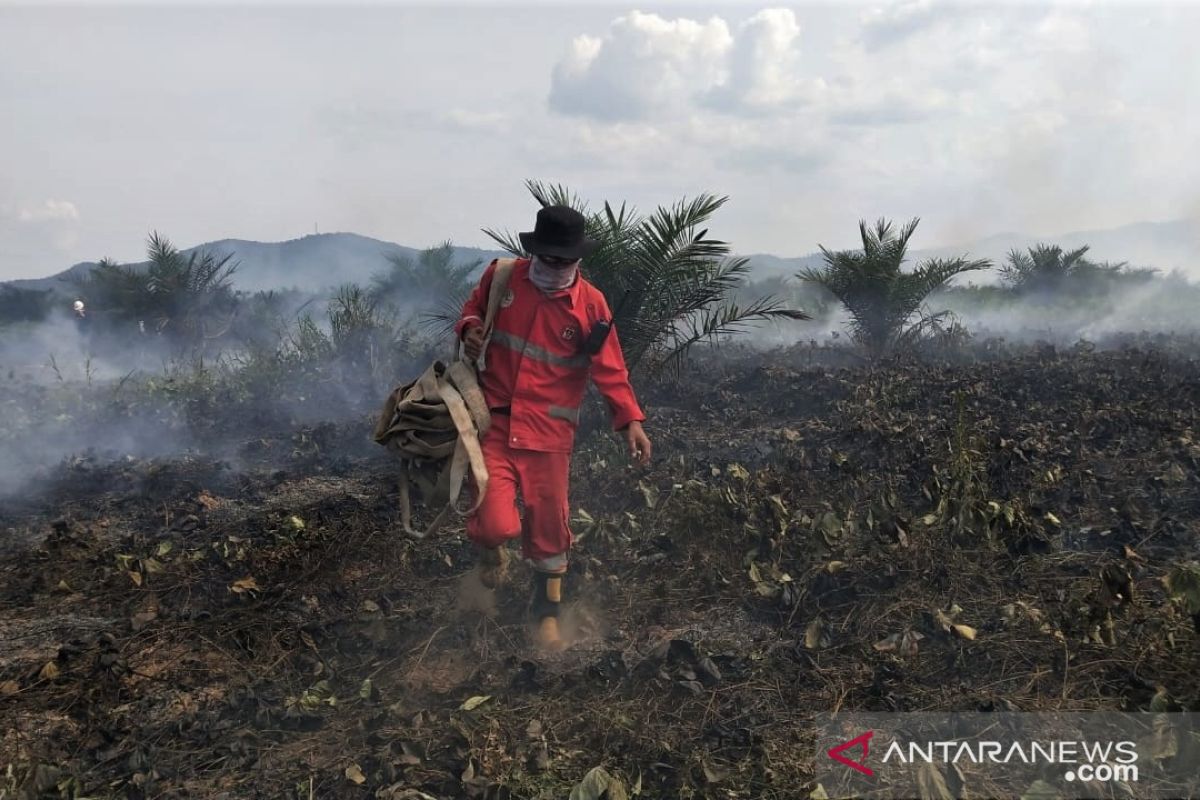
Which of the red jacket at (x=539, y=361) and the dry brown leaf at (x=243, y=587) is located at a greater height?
the red jacket at (x=539, y=361)

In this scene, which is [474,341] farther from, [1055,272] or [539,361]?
[1055,272]

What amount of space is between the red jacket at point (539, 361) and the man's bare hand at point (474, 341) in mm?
44

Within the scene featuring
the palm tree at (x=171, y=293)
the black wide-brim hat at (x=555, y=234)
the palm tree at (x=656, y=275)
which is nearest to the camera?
the black wide-brim hat at (x=555, y=234)

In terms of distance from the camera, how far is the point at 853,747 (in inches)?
111

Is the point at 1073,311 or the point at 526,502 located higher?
the point at 1073,311

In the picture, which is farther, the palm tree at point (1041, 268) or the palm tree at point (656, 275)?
the palm tree at point (1041, 268)

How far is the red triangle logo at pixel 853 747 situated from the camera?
2682 mm

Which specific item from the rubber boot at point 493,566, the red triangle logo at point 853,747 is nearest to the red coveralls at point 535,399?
the rubber boot at point 493,566

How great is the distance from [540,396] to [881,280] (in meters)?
8.81

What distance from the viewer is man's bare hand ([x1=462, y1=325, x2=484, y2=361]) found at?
383cm

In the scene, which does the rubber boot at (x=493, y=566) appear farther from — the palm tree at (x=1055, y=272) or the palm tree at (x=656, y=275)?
the palm tree at (x=1055, y=272)

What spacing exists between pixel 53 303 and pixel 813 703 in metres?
25.4

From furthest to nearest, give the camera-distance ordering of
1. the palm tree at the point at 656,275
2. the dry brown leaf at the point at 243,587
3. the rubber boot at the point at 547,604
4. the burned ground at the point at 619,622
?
the palm tree at the point at 656,275
the dry brown leaf at the point at 243,587
the rubber boot at the point at 547,604
the burned ground at the point at 619,622

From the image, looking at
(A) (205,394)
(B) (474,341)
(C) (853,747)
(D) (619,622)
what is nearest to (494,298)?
(B) (474,341)
